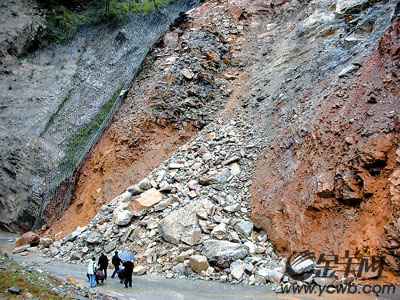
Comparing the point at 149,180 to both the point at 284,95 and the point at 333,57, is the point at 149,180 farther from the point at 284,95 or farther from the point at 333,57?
the point at 333,57

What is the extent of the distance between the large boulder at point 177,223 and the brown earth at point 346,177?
1.86 m

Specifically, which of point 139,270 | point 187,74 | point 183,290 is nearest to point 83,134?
point 187,74

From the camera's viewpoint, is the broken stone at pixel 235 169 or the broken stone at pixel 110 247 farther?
the broken stone at pixel 235 169

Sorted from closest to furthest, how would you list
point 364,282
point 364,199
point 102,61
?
point 364,282, point 364,199, point 102,61

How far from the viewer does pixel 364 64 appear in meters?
9.27

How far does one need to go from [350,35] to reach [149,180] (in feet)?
32.3

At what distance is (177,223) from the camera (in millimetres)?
8523

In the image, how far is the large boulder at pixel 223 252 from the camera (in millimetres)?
7258

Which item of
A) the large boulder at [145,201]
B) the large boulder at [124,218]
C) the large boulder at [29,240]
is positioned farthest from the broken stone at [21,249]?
the large boulder at [145,201]

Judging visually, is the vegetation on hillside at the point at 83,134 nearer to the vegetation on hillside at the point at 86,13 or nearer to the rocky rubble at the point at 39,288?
the rocky rubble at the point at 39,288

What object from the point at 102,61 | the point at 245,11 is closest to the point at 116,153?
the point at 102,61

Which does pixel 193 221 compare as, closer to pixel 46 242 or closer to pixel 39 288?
pixel 39 288

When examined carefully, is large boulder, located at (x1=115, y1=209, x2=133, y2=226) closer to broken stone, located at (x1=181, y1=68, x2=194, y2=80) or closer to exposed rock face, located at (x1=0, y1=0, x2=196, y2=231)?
exposed rock face, located at (x1=0, y1=0, x2=196, y2=231)

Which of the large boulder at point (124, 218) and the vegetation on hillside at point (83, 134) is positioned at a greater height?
the vegetation on hillside at point (83, 134)
